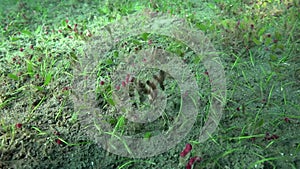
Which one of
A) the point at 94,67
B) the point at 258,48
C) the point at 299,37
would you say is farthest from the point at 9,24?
the point at 299,37

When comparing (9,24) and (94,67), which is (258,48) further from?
(9,24)

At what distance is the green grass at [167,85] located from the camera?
2.24 metres

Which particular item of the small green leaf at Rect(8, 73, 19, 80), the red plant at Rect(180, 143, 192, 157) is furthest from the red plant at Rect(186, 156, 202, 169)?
the small green leaf at Rect(8, 73, 19, 80)

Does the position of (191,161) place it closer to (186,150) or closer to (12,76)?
(186,150)

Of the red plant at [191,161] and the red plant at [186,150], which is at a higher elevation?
the red plant at [186,150]

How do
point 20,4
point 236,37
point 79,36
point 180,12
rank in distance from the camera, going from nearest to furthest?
point 236,37
point 79,36
point 180,12
point 20,4

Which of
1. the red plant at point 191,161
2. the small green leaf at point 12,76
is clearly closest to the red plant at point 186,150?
the red plant at point 191,161

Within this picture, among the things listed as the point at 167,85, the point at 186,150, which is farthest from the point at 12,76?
the point at 186,150

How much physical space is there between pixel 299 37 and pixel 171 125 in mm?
1562

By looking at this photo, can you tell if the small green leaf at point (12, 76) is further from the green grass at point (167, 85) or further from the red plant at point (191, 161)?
the red plant at point (191, 161)

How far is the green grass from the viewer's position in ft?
7.34

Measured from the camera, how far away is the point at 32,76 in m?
2.94

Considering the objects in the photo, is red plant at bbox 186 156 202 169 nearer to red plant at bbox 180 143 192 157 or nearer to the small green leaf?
red plant at bbox 180 143 192 157

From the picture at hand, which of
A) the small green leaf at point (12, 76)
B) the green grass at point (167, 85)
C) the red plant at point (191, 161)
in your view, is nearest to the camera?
the red plant at point (191, 161)
